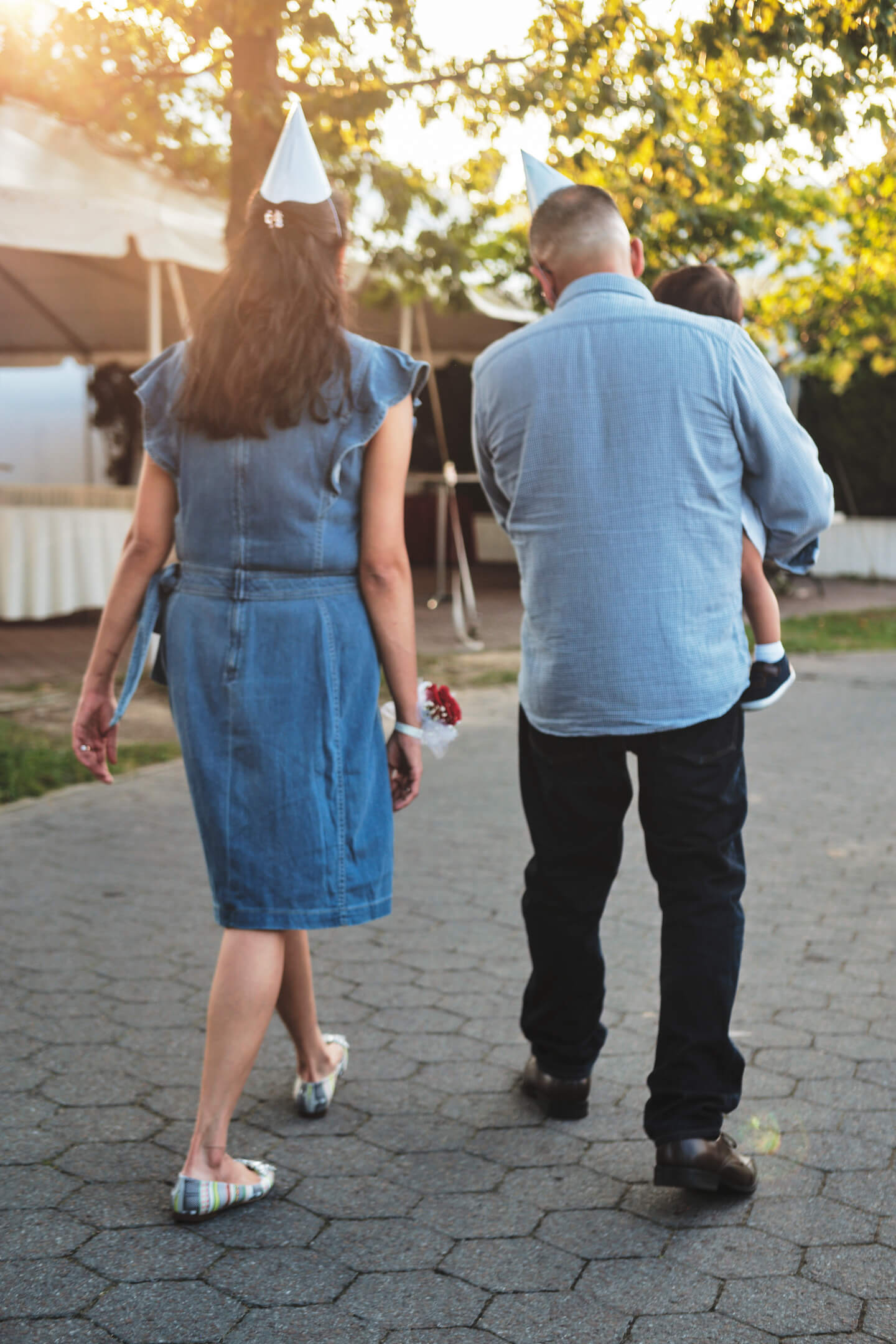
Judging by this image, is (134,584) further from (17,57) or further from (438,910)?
(17,57)

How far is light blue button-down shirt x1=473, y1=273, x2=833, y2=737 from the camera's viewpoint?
8.17 ft

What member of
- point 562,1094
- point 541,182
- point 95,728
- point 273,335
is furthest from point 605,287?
point 562,1094

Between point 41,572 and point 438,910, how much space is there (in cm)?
559

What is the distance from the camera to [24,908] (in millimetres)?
4406

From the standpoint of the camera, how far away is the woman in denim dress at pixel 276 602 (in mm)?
2434

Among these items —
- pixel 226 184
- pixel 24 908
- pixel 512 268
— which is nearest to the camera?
pixel 24 908

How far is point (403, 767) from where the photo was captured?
2.67 m

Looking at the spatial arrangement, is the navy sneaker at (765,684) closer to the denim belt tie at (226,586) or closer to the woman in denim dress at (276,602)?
the woman in denim dress at (276,602)

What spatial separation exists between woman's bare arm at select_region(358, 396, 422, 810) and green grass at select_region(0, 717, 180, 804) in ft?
12.2

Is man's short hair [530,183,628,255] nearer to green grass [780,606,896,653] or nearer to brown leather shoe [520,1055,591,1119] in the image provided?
brown leather shoe [520,1055,591,1119]

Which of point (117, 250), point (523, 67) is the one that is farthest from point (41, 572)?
point (523, 67)

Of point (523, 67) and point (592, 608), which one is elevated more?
point (523, 67)

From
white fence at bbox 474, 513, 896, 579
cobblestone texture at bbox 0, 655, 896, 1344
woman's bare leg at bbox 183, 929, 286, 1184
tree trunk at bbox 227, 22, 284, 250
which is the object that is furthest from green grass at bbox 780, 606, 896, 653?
woman's bare leg at bbox 183, 929, 286, 1184

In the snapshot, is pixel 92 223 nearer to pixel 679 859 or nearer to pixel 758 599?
pixel 758 599
